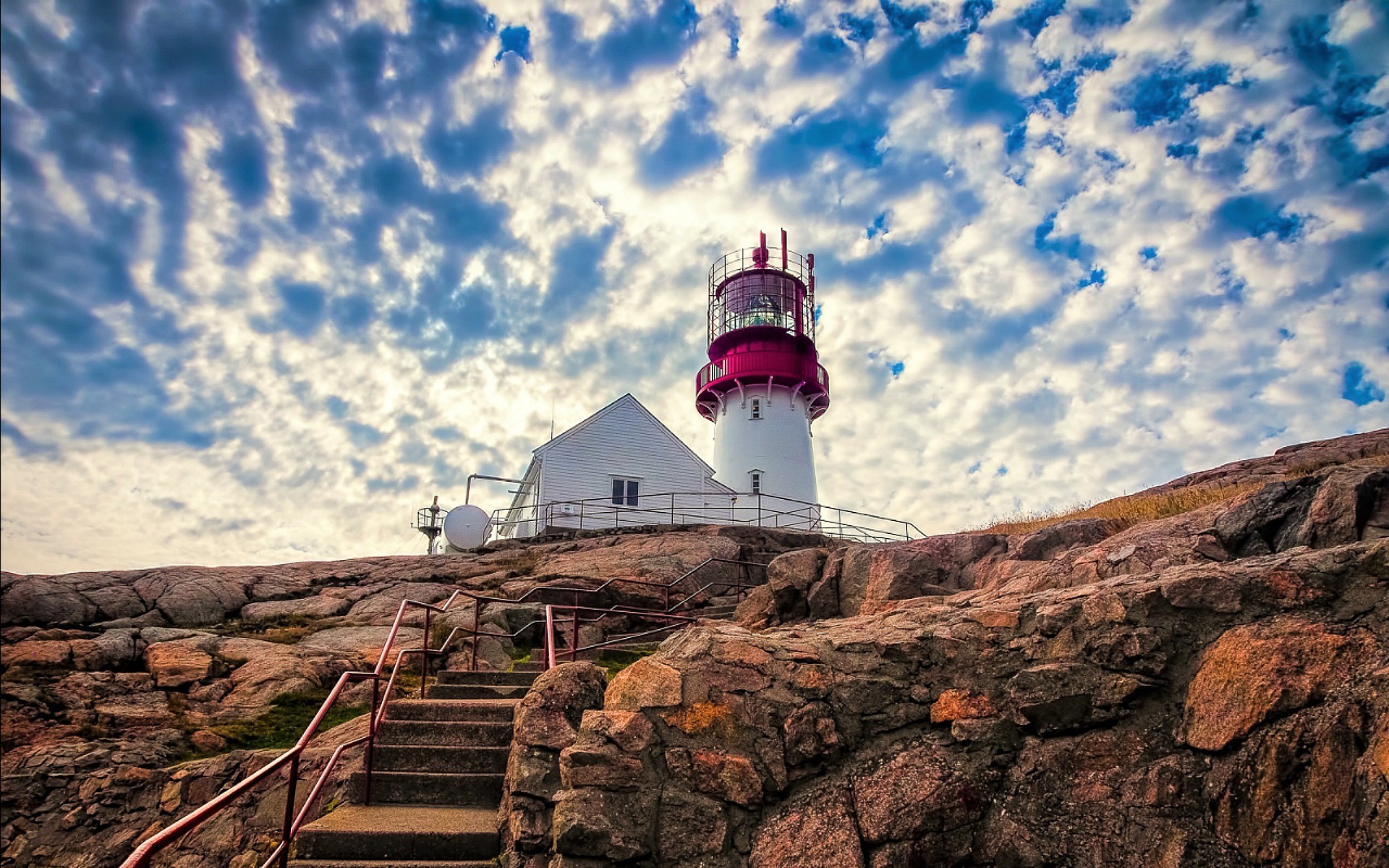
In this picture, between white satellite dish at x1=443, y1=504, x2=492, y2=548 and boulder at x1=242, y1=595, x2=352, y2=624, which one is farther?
white satellite dish at x1=443, y1=504, x2=492, y2=548

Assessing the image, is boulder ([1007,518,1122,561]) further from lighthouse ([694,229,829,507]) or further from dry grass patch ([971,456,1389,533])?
lighthouse ([694,229,829,507])

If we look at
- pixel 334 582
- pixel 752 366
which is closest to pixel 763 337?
pixel 752 366

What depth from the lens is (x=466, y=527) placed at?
2891cm

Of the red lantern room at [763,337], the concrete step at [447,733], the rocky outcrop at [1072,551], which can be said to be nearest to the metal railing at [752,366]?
the red lantern room at [763,337]

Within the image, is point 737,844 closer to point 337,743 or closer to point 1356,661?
point 1356,661

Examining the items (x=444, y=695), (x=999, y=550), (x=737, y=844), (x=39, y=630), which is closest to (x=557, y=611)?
(x=444, y=695)

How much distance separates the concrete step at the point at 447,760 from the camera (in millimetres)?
7766

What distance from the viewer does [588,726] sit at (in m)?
6.08

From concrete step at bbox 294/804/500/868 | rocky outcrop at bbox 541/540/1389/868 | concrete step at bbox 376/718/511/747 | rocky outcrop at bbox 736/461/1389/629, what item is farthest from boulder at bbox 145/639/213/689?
rocky outcrop at bbox 541/540/1389/868

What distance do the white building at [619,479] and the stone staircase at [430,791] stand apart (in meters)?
18.9

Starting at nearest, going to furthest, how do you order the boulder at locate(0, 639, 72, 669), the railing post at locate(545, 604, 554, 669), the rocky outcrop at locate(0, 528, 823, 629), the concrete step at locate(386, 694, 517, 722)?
the railing post at locate(545, 604, 554, 669)
the concrete step at locate(386, 694, 517, 722)
the boulder at locate(0, 639, 72, 669)
the rocky outcrop at locate(0, 528, 823, 629)

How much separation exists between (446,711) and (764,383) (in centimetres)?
2602

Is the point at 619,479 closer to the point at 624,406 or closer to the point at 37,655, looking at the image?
the point at 624,406

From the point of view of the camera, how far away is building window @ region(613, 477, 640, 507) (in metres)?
29.6
